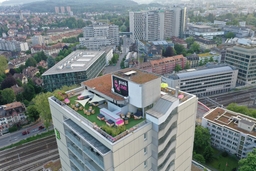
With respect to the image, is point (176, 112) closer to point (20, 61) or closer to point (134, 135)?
point (134, 135)

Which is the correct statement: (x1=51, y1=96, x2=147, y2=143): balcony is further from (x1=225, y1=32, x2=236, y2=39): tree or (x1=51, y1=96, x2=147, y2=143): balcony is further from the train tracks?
(x1=225, y1=32, x2=236, y2=39): tree

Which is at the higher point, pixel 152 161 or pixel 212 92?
pixel 152 161

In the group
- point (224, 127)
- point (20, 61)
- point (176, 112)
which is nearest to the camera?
point (176, 112)

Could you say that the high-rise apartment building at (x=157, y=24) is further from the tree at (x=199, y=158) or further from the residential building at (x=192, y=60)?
the tree at (x=199, y=158)

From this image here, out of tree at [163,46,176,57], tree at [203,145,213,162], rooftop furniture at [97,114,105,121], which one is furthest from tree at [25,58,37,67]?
rooftop furniture at [97,114,105,121]

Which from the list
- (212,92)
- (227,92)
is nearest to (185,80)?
(212,92)

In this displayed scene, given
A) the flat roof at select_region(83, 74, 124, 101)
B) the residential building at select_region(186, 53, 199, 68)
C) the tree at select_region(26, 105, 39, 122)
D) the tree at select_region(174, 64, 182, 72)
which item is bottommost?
the tree at select_region(26, 105, 39, 122)

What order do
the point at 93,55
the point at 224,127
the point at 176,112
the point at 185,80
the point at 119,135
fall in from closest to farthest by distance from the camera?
1. the point at 119,135
2. the point at 176,112
3. the point at 224,127
4. the point at 185,80
5. the point at 93,55
